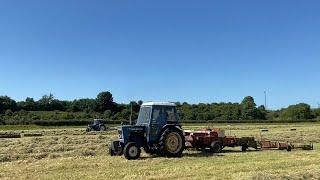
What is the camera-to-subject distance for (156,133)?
19.9m

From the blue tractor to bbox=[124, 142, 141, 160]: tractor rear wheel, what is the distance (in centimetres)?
36

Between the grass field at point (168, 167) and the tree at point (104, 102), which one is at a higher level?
the tree at point (104, 102)

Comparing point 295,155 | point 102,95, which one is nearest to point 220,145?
point 295,155

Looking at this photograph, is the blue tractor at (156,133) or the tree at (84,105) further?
the tree at (84,105)

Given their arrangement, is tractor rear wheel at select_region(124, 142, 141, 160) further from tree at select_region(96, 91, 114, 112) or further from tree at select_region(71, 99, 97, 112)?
tree at select_region(71, 99, 97, 112)

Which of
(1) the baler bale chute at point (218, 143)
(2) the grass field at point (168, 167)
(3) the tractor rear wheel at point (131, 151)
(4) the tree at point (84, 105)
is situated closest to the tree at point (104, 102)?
(4) the tree at point (84, 105)

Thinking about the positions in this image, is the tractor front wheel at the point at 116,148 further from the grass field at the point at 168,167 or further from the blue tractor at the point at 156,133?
the grass field at the point at 168,167

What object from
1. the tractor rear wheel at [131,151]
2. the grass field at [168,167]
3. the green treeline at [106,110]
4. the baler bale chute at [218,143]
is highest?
the green treeline at [106,110]

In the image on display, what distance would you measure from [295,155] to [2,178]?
11.3 m

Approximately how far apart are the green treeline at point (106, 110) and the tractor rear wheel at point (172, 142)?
55.7m

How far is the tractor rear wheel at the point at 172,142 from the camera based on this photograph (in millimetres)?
19656

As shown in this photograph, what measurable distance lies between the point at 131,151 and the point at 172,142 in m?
1.86

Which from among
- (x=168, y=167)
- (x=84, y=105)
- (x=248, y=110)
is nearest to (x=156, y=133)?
(x=168, y=167)

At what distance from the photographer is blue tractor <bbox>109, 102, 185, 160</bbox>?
1967 cm
